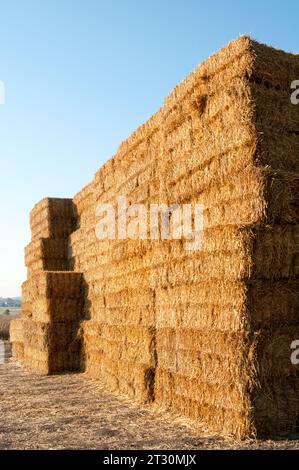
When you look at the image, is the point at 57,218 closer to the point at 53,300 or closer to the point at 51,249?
the point at 51,249

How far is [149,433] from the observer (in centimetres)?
785

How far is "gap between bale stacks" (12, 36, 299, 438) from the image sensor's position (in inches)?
291

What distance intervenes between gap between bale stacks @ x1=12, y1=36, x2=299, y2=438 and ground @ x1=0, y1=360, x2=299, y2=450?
0.41 m

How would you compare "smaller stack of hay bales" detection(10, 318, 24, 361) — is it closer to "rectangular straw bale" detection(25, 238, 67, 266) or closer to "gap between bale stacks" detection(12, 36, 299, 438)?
"rectangular straw bale" detection(25, 238, 67, 266)

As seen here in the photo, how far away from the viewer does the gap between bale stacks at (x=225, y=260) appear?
291 inches

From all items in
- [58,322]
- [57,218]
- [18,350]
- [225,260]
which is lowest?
[18,350]

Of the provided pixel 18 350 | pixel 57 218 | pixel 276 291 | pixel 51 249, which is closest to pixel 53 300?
pixel 51 249

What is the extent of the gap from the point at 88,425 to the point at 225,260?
334cm

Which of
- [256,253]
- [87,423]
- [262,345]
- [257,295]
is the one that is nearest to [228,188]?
[256,253]

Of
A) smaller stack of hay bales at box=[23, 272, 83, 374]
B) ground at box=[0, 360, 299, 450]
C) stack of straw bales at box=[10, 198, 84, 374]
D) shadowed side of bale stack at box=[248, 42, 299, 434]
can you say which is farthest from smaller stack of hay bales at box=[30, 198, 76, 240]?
shadowed side of bale stack at box=[248, 42, 299, 434]

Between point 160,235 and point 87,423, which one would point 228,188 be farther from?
point 87,423

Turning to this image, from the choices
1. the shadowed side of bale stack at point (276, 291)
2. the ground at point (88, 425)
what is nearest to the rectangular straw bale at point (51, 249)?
the ground at point (88, 425)

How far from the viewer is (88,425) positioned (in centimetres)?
852
